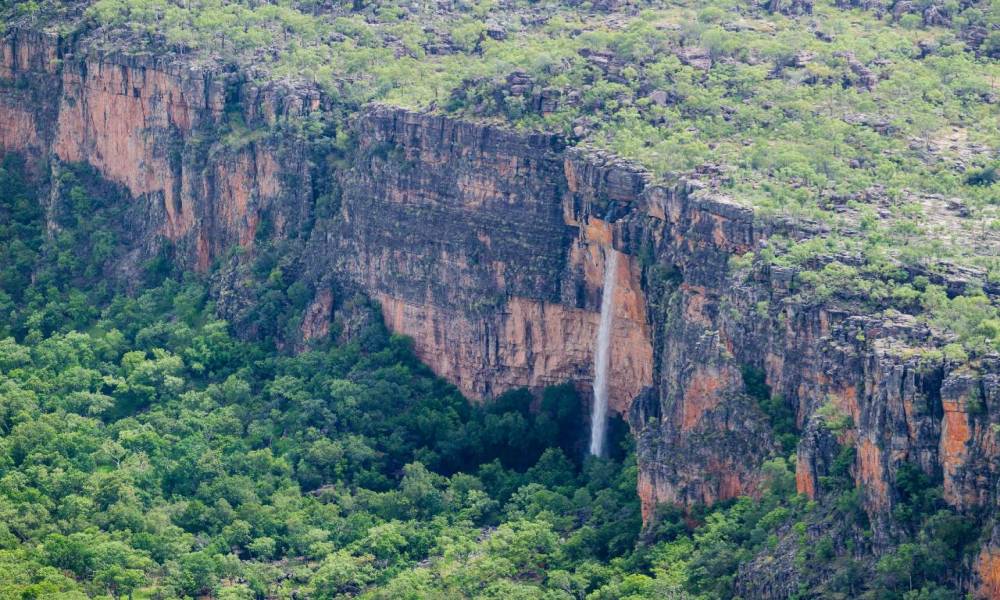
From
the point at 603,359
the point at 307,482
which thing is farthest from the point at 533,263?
the point at 307,482

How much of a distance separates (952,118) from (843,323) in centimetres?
1782

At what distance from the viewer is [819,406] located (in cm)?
7925

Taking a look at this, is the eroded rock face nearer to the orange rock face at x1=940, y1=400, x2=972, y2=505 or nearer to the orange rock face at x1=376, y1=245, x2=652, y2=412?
the orange rock face at x1=376, y1=245, x2=652, y2=412

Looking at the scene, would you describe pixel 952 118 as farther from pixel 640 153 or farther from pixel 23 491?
pixel 23 491

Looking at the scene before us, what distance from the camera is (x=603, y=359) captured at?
3750 inches

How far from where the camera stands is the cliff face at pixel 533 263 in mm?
75844

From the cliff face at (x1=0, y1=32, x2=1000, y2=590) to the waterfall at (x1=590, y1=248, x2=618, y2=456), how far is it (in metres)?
0.40

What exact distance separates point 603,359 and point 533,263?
4.24 m

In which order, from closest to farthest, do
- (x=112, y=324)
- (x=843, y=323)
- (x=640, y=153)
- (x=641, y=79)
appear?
1. (x=843, y=323)
2. (x=640, y=153)
3. (x=641, y=79)
4. (x=112, y=324)

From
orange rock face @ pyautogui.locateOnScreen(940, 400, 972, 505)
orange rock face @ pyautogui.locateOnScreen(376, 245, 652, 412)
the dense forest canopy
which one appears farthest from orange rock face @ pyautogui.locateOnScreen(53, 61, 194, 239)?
orange rock face @ pyautogui.locateOnScreen(940, 400, 972, 505)

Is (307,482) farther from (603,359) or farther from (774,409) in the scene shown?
(774,409)

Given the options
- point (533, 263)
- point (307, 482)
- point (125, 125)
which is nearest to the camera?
point (307, 482)

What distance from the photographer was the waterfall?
3671 inches

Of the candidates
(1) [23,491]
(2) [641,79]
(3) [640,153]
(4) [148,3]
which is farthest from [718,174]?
(4) [148,3]
